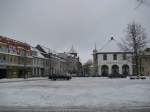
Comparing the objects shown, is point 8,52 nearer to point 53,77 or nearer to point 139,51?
point 53,77

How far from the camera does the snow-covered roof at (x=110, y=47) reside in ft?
344

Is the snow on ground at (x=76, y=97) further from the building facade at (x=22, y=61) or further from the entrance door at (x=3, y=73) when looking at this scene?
the building facade at (x=22, y=61)

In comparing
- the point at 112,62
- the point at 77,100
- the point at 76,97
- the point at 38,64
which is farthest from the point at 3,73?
the point at 77,100

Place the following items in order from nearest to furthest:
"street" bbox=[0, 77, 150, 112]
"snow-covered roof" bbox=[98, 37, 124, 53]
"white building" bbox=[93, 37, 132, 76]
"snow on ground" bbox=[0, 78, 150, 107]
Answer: "street" bbox=[0, 77, 150, 112] < "snow on ground" bbox=[0, 78, 150, 107] < "white building" bbox=[93, 37, 132, 76] < "snow-covered roof" bbox=[98, 37, 124, 53]

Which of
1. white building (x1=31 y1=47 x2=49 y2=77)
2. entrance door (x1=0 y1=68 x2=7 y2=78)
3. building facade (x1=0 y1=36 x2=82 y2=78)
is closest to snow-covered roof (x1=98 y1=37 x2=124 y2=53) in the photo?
building facade (x1=0 y1=36 x2=82 y2=78)

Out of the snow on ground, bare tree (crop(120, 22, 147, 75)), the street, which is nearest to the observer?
the street

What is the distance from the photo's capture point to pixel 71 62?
15925 centimetres

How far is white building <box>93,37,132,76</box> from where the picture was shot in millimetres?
102188

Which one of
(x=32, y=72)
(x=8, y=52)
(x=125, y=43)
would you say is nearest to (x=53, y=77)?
(x=125, y=43)

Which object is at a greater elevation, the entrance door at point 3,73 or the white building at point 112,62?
the white building at point 112,62

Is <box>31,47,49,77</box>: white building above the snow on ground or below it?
above

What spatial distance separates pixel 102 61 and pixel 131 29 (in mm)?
39128

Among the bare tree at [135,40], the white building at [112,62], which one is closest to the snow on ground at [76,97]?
the bare tree at [135,40]

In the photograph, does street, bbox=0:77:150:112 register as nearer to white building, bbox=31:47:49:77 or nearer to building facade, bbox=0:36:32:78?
building facade, bbox=0:36:32:78
